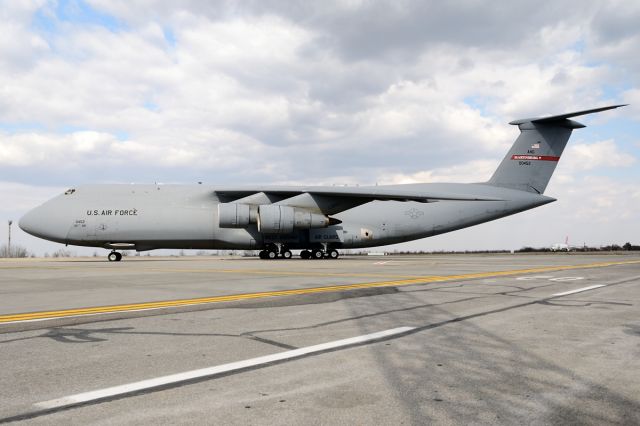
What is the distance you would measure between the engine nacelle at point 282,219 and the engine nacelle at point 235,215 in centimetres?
75

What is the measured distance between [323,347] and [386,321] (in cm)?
182

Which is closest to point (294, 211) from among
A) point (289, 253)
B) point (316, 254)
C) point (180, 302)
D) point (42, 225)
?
point (289, 253)

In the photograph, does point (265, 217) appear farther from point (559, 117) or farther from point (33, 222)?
point (559, 117)

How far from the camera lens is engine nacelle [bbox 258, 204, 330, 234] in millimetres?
29141

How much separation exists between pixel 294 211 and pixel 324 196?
2.35 m

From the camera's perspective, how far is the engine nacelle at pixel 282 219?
29141 millimetres

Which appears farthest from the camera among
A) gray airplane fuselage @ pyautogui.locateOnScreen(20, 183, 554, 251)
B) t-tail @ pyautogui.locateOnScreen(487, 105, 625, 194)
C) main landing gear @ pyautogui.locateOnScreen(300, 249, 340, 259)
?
t-tail @ pyautogui.locateOnScreen(487, 105, 625, 194)

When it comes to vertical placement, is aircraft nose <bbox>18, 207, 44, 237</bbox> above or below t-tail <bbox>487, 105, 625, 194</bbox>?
below

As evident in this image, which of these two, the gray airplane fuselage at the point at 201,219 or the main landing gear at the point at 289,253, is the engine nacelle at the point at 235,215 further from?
the main landing gear at the point at 289,253

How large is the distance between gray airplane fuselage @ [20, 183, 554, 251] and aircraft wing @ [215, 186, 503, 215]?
1.58 m

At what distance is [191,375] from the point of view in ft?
13.4

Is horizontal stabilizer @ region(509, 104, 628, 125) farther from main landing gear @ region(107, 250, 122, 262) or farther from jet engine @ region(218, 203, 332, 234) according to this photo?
main landing gear @ region(107, 250, 122, 262)

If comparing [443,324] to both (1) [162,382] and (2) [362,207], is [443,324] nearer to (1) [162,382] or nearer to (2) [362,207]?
(1) [162,382]

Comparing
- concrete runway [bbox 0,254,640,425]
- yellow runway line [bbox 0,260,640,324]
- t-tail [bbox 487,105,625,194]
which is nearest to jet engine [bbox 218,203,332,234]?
t-tail [bbox 487,105,625,194]
